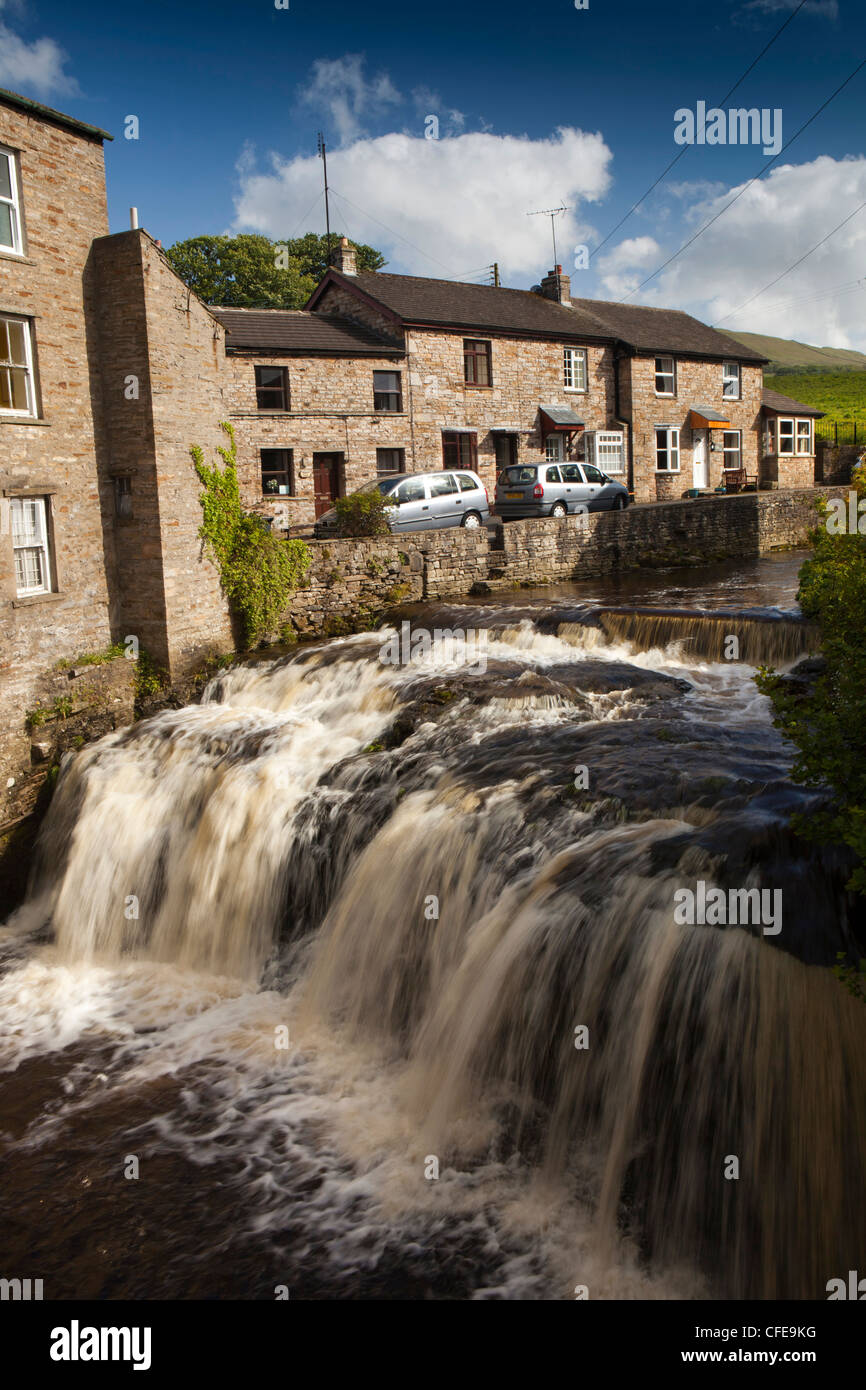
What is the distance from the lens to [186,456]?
1667 centimetres

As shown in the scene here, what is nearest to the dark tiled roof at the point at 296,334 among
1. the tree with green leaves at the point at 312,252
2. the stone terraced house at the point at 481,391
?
the stone terraced house at the point at 481,391

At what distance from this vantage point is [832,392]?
71.8m

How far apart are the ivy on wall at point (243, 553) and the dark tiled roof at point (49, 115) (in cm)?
485

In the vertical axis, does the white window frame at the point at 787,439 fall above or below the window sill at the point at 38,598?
above

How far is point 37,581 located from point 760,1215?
13.5 metres

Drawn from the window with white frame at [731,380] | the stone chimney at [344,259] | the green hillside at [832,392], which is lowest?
the window with white frame at [731,380]

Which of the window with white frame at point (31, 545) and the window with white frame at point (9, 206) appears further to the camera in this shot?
the window with white frame at point (31, 545)

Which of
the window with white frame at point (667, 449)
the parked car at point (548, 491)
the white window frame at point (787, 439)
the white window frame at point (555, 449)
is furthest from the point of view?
the white window frame at point (787, 439)

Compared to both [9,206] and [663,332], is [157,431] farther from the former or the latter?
[663,332]

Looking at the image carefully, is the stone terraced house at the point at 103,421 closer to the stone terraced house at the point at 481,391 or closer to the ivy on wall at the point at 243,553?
the stone terraced house at the point at 481,391

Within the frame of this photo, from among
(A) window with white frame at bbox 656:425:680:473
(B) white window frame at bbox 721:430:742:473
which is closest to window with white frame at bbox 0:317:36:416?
(A) window with white frame at bbox 656:425:680:473

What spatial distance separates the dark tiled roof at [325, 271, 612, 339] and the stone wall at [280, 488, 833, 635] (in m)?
9.61

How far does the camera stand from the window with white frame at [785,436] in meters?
40.7
